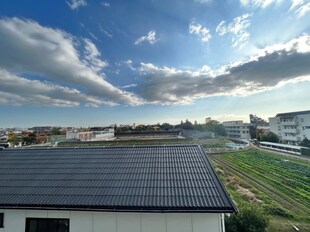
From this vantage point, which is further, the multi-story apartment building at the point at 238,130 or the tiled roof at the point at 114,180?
the multi-story apartment building at the point at 238,130

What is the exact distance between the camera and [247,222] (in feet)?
25.7

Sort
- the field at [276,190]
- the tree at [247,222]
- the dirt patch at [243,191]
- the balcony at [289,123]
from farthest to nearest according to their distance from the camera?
the balcony at [289,123] → the dirt patch at [243,191] → the field at [276,190] → the tree at [247,222]

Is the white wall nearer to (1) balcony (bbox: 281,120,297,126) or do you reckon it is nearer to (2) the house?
(2) the house

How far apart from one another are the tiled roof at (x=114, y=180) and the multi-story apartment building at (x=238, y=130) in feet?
239

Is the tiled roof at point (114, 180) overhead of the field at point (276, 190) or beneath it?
overhead

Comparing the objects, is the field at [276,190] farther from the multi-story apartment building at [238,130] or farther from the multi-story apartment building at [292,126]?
the multi-story apartment building at [238,130]

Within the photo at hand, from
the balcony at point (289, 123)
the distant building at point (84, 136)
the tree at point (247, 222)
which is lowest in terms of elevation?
the tree at point (247, 222)

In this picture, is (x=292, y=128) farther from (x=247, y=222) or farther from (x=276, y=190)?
(x=247, y=222)

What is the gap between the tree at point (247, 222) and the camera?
25.4 ft

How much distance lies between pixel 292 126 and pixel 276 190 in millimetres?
40264

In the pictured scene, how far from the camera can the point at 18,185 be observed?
680 cm

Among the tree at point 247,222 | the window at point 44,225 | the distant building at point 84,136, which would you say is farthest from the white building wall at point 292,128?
the distant building at point 84,136

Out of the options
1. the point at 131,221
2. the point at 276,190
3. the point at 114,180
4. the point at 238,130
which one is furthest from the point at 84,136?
the point at 131,221

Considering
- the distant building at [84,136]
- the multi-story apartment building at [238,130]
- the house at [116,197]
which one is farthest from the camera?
the multi-story apartment building at [238,130]
